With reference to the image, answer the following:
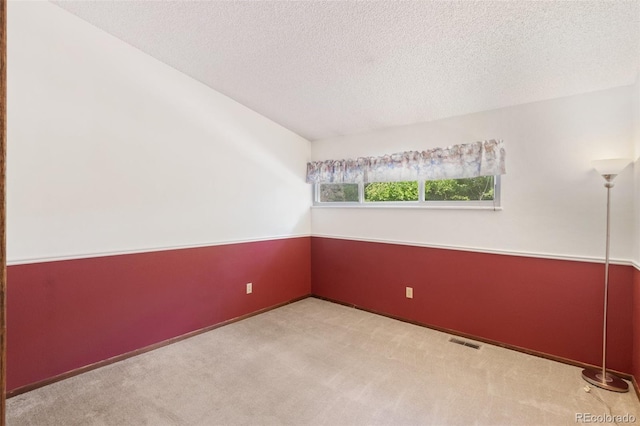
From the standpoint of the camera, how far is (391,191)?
353cm

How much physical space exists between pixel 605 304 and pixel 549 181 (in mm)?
984

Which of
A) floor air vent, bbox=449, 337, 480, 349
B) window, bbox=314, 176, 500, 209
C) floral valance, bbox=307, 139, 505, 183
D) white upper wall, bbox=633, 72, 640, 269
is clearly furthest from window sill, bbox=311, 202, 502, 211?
floor air vent, bbox=449, 337, 480, 349

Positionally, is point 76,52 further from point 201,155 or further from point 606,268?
point 606,268

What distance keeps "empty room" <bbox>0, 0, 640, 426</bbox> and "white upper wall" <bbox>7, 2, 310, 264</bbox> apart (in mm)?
16

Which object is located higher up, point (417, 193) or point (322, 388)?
point (417, 193)

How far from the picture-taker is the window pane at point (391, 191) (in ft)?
11.1

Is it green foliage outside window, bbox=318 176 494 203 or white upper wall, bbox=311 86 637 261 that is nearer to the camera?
white upper wall, bbox=311 86 637 261

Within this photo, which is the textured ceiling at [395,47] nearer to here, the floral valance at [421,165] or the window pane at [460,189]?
the floral valance at [421,165]

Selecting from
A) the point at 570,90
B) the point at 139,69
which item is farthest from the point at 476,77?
the point at 139,69

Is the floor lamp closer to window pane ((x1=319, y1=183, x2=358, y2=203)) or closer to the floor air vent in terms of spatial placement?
the floor air vent

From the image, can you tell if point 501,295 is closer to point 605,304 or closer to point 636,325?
point 605,304

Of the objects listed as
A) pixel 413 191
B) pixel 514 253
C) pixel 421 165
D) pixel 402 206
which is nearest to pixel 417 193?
pixel 413 191

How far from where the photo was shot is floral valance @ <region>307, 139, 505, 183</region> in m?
2.72

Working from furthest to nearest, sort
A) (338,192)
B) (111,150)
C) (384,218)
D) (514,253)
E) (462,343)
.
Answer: (338,192) < (384,218) < (462,343) < (514,253) < (111,150)
